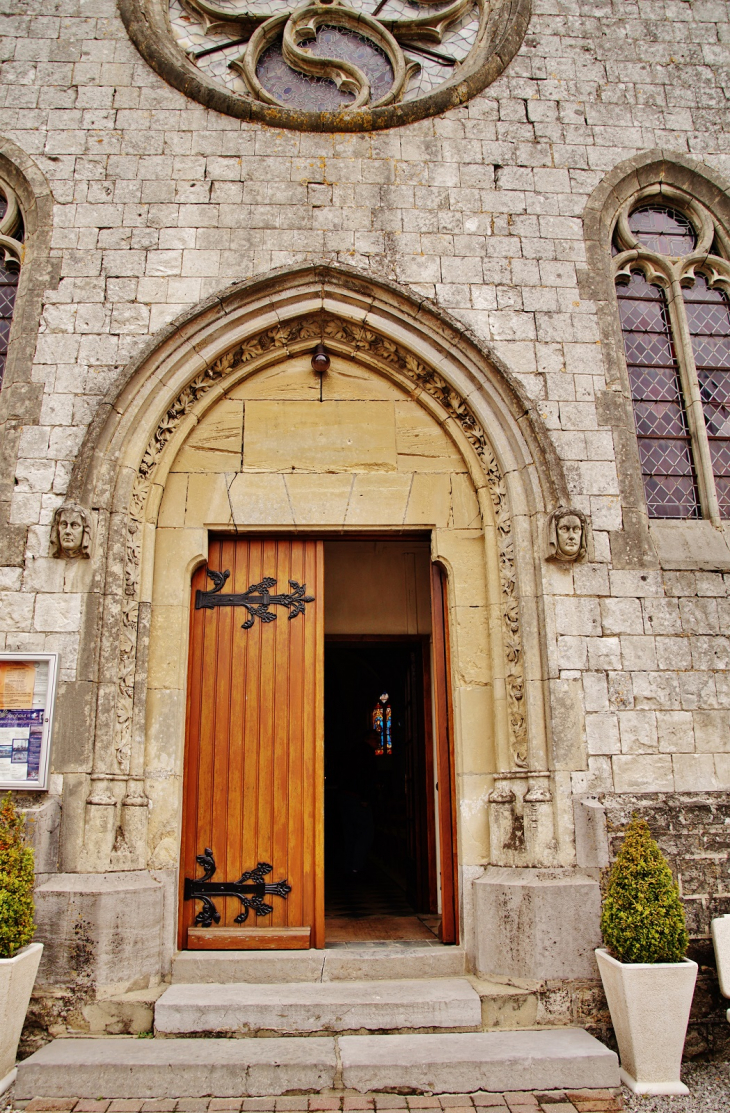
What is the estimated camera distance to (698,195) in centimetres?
624

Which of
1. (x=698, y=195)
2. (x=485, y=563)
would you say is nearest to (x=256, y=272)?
(x=485, y=563)

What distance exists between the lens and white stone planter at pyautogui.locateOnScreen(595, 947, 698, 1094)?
3.81 metres

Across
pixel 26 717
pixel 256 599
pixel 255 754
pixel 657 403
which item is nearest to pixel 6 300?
pixel 256 599

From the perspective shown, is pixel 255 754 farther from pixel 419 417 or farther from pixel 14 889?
pixel 419 417

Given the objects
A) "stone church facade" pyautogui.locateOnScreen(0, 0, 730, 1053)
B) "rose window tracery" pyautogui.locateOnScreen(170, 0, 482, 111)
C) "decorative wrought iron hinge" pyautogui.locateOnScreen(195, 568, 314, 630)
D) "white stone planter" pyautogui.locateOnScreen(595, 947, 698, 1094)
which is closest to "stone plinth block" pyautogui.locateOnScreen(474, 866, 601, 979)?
"stone church facade" pyautogui.locateOnScreen(0, 0, 730, 1053)

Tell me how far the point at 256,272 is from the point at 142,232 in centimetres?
88

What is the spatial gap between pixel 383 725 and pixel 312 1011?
6919mm

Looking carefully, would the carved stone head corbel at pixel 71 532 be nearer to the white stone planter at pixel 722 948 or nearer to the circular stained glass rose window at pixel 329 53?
the circular stained glass rose window at pixel 329 53

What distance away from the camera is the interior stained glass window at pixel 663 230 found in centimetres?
629

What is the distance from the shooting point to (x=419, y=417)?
229 inches

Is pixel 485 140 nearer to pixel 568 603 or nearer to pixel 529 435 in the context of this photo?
pixel 529 435

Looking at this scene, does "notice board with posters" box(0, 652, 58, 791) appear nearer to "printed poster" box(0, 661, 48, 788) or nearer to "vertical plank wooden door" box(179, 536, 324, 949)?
"printed poster" box(0, 661, 48, 788)

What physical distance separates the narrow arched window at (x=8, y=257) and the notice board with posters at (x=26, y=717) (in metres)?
2.26

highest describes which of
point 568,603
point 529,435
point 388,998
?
point 529,435
